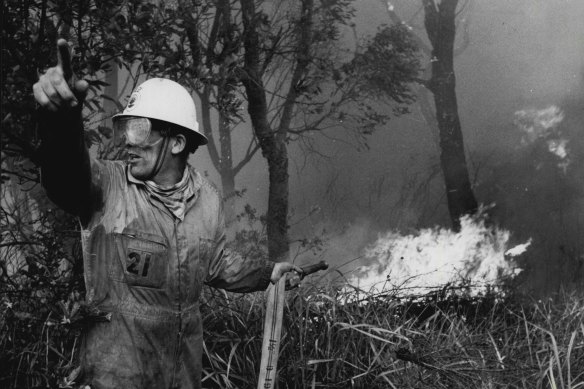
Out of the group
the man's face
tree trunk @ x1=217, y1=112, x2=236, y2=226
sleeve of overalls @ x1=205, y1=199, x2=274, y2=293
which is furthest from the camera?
tree trunk @ x1=217, y1=112, x2=236, y2=226

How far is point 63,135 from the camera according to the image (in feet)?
7.75

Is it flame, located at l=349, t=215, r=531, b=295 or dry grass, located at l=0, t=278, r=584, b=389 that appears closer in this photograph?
dry grass, located at l=0, t=278, r=584, b=389

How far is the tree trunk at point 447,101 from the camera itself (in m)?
9.37

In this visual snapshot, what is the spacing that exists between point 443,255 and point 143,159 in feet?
18.9

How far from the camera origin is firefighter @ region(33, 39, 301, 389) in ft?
9.18

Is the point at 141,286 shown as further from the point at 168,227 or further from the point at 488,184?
the point at 488,184

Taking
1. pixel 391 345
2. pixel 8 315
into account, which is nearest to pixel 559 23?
pixel 391 345

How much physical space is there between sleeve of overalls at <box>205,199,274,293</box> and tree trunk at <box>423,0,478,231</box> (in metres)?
6.35

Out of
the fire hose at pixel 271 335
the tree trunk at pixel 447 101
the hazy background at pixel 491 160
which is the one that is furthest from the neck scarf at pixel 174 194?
the tree trunk at pixel 447 101

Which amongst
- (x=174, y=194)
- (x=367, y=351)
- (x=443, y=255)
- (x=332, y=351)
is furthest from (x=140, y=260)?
(x=443, y=255)

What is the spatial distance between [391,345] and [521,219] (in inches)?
182

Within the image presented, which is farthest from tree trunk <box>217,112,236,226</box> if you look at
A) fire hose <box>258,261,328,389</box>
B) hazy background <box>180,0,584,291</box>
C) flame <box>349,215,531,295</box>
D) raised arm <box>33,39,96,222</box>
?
raised arm <box>33,39,96,222</box>

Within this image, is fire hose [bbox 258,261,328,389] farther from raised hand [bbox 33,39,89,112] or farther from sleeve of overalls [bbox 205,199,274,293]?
raised hand [bbox 33,39,89,112]

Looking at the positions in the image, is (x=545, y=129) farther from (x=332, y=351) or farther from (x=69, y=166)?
(x=69, y=166)
